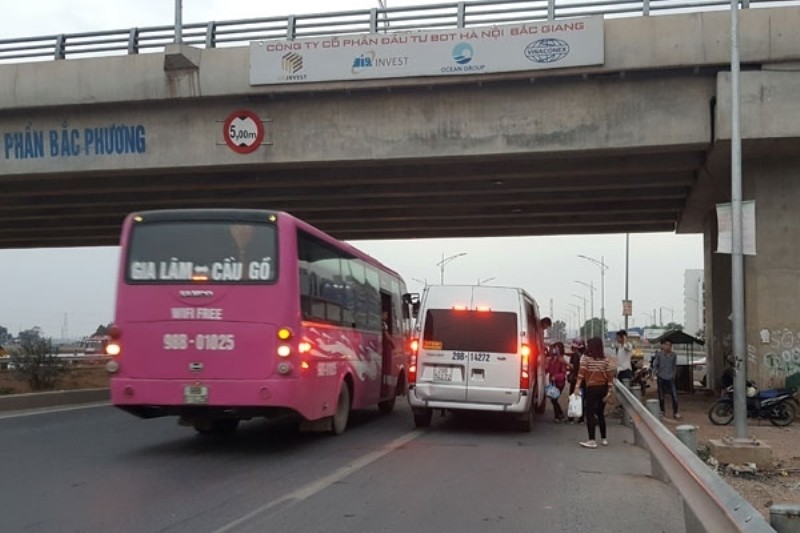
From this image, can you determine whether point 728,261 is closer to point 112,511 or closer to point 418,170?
point 418,170

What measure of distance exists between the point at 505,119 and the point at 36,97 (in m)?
11.7

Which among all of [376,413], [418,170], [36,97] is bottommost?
[376,413]

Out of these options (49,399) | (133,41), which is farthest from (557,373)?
(133,41)

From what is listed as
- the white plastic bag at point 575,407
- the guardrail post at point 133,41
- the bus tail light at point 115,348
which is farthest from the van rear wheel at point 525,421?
the guardrail post at point 133,41

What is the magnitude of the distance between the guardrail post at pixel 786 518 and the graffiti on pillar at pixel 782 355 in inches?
612

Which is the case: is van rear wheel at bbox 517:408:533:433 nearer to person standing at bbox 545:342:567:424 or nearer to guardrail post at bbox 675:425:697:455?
person standing at bbox 545:342:567:424

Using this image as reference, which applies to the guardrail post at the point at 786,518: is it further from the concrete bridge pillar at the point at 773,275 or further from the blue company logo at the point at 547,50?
the concrete bridge pillar at the point at 773,275

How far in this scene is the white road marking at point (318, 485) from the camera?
7.13m

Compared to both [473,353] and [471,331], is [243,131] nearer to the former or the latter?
[471,331]

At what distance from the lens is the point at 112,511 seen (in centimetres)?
742

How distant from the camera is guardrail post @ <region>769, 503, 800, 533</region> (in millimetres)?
3451

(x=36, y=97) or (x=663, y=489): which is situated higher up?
(x=36, y=97)

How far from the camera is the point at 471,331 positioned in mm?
13703

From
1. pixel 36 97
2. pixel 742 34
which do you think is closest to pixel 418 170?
pixel 742 34
